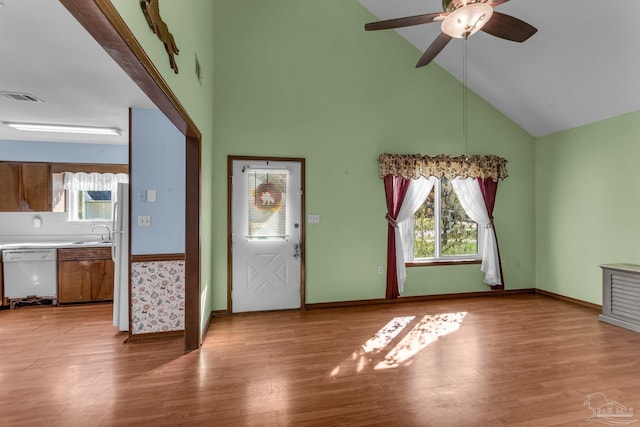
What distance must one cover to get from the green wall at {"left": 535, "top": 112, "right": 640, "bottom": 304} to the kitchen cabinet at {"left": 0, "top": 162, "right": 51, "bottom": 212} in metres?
8.02

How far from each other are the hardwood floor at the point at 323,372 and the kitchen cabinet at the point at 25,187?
1822mm

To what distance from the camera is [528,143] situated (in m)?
5.04

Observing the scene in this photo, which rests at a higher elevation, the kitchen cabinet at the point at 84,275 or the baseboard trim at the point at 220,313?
the kitchen cabinet at the point at 84,275

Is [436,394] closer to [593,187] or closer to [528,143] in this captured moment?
[593,187]

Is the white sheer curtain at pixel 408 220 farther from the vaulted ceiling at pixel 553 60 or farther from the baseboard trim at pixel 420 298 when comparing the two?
the vaulted ceiling at pixel 553 60

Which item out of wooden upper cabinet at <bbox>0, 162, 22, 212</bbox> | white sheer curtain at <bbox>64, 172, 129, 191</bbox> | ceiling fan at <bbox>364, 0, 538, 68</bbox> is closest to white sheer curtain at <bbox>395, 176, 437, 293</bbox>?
ceiling fan at <bbox>364, 0, 538, 68</bbox>

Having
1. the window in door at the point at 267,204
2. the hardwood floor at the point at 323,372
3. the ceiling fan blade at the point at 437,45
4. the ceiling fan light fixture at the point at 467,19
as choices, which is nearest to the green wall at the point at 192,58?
the window in door at the point at 267,204

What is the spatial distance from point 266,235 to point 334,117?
76.2 inches

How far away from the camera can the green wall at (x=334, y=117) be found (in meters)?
3.97

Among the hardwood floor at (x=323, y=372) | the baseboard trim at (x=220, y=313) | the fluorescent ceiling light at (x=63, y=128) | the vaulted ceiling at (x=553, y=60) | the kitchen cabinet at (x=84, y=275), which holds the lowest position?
the hardwood floor at (x=323, y=372)

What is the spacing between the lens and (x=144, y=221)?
10.6 ft

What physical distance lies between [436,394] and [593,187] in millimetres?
4012

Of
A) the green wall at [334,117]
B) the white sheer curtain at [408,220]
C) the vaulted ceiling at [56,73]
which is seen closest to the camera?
the vaulted ceiling at [56,73]

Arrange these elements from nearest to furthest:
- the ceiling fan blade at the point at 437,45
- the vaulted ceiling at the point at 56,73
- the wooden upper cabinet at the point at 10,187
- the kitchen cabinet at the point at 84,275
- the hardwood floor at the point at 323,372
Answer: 1. the vaulted ceiling at the point at 56,73
2. the hardwood floor at the point at 323,372
3. the ceiling fan blade at the point at 437,45
4. the kitchen cabinet at the point at 84,275
5. the wooden upper cabinet at the point at 10,187
